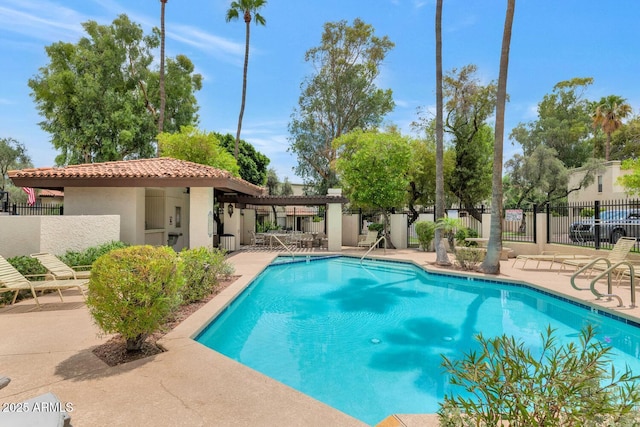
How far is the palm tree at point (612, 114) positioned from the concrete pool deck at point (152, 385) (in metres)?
43.0

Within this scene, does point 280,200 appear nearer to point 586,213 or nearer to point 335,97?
point 335,97

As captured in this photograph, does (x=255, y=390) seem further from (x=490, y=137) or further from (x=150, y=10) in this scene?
(x=150, y=10)

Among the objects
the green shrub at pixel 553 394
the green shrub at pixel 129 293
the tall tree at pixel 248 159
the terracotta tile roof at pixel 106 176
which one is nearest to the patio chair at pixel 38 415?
the green shrub at pixel 129 293

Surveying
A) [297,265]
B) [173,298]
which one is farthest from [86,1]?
[173,298]

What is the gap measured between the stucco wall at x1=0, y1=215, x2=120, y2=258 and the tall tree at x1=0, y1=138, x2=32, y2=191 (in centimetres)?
3714

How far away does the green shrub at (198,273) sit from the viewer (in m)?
7.39

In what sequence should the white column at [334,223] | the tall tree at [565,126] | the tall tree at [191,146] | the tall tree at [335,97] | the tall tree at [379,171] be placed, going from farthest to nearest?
the tall tree at [565,126], the tall tree at [335,97], the tall tree at [191,146], the white column at [334,223], the tall tree at [379,171]

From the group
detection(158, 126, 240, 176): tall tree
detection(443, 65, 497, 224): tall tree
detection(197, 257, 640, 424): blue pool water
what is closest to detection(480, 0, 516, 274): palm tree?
detection(197, 257, 640, 424): blue pool water

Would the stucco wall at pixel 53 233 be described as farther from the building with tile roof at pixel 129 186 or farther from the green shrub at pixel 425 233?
the green shrub at pixel 425 233

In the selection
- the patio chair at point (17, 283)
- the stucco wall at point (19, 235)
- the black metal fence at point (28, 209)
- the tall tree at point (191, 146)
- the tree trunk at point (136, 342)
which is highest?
the tall tree at point (191, 146)

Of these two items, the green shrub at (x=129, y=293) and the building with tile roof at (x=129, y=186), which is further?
the building with tile roof at (x=129, y=186)

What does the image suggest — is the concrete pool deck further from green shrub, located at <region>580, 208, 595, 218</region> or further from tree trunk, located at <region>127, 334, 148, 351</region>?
green shrub, located at <region>580, 208, 595, 218</region>

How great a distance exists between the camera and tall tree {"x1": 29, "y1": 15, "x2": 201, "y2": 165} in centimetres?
2516

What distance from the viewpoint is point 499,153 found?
1166 cm
